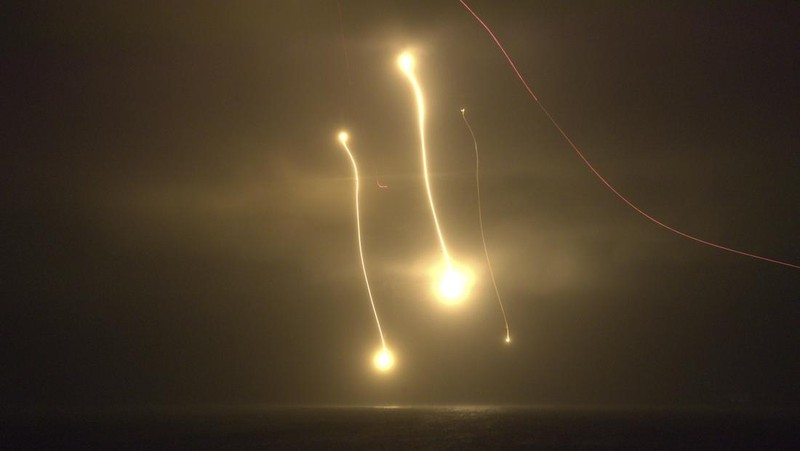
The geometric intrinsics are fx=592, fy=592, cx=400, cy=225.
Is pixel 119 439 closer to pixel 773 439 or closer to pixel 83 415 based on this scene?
pixel 83 415

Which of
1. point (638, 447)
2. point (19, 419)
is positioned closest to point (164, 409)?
point (19, 419)

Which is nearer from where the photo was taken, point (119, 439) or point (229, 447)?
point (229, 447)

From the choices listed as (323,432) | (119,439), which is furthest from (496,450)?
(119,439)

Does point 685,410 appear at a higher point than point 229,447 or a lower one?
lower

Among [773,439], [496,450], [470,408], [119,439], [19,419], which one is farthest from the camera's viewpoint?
[470,408]

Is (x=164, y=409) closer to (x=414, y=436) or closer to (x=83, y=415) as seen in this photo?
(x=83, y=415)

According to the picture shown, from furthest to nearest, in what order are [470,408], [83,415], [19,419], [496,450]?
[470,408], [83,415], [19,419], [496,450]
